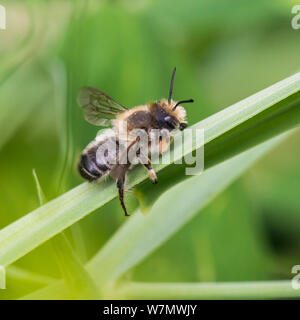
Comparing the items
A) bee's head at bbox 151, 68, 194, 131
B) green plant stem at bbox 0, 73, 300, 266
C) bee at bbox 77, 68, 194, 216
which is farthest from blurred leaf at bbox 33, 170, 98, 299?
bee's head at bbox 151, 68, 194, 131

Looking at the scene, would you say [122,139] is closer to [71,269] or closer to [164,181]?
[164,181]

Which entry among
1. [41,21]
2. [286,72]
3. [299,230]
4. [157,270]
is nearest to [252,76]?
[286,72]

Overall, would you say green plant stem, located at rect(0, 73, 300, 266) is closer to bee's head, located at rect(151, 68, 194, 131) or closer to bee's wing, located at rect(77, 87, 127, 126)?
bee's head, located at rect(151, 68, 194, 131)

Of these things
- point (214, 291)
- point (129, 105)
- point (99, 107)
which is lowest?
point (214, 291)

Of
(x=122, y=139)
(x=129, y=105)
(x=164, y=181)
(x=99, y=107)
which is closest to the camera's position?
(x=164, y=181)

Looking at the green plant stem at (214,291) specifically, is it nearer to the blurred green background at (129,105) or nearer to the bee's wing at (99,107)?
the blurred green background at (129,105)

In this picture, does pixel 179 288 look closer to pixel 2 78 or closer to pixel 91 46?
pixel 2 78

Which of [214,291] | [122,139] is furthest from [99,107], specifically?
[214,291]
